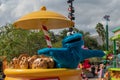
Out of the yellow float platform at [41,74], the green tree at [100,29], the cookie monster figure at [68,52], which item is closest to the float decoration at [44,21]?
the cookie monster figure at [68,52]

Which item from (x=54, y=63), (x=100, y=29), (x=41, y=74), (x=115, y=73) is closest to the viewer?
(x=41, y=74)

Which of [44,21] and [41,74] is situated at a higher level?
[44,21]

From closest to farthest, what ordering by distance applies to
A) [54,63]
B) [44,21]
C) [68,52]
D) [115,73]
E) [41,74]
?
[41,74]
[68,52]
[54,63]
[44,21]
[115,73]

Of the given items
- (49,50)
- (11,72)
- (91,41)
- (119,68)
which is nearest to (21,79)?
(11,72)

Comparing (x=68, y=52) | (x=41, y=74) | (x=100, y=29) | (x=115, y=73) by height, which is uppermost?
(x=100, y=29)

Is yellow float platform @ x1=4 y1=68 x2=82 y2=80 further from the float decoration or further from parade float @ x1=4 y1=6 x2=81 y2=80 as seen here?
the float decoration

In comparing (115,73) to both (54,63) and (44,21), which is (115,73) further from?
(54,63)

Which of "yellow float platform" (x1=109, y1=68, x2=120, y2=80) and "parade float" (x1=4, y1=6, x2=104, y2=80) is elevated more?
"parade float" (x1=4, y1=6, x2=104, y2=80)

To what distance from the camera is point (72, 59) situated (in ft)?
20.9

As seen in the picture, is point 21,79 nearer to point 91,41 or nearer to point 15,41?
point 15,41

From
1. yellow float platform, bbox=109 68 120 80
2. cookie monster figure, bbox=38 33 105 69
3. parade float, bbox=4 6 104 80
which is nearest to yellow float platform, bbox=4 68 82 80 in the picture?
parade float, bbox=4 6 104 80

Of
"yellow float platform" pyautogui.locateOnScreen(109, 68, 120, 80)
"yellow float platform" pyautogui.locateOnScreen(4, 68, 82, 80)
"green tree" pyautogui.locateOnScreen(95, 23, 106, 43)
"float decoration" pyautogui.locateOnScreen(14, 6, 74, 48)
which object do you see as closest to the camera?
"yellow float platform" pyautogui.locateOnScreen(4, 68, 82, 80)

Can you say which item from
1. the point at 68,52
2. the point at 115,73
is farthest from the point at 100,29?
the point at 68,52

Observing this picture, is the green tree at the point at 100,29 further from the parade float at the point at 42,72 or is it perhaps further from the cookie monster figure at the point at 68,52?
the cookie monster figure at the point at 68,52
